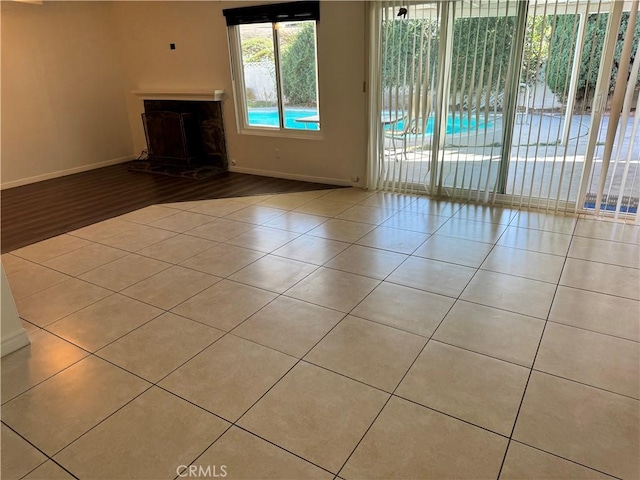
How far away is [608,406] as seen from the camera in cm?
192

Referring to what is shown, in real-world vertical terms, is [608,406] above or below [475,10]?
below

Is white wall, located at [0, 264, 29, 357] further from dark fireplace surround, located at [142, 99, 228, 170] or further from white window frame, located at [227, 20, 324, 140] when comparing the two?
dark fireplace surround, located at [142, 99, 228, 170]

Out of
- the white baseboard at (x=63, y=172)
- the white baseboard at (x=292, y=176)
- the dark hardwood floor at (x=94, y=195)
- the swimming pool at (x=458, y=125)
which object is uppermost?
the swimming pool at (x=458, y=125)

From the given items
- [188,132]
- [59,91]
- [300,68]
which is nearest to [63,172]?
[59,91]

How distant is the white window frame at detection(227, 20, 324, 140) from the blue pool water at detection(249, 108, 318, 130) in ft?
0.16

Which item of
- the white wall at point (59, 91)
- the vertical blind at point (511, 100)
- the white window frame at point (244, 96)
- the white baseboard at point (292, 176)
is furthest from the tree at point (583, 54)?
the white wall at point (59, 91)

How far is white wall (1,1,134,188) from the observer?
5.80m

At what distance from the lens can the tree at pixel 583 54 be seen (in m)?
3.62

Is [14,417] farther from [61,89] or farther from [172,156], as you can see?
[61,89]

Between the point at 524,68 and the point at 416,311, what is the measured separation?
109 inches

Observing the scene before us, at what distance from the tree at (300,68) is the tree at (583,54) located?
2.63 m

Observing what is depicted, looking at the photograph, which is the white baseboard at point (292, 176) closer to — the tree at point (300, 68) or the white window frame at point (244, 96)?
the white window frame at point (244, 96)

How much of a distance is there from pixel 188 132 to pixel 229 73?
3.67 ft

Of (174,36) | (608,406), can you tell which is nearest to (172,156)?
(174,36)
